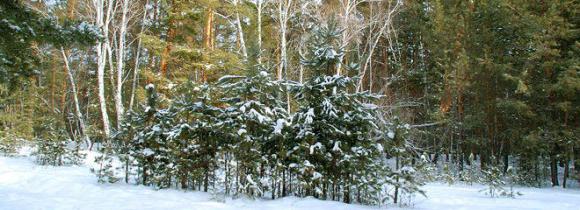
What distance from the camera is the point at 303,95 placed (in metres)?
8.62

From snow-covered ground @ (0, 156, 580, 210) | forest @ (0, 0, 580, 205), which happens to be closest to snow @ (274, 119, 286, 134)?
forest @ (0, 0, 580, 205)

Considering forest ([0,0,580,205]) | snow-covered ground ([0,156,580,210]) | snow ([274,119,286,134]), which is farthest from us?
forest ([0,0,580,205])

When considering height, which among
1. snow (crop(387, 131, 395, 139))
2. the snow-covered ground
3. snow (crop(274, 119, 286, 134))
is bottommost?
the snow-covered ground

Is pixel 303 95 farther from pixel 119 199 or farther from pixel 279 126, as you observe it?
pixel 119 199

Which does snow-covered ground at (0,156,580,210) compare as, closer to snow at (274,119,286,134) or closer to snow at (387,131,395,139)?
snow at (274,119,286,134)

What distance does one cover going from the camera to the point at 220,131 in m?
8.65

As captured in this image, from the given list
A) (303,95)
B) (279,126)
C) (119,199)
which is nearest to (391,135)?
(303,95)

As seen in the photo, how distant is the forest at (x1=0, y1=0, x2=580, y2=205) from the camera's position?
8.19m

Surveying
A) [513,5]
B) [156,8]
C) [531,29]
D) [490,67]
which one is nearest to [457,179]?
[490,67]

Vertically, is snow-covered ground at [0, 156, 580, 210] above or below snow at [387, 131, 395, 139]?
below

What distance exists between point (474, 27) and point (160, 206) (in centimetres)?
1892

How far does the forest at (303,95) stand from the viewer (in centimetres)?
819

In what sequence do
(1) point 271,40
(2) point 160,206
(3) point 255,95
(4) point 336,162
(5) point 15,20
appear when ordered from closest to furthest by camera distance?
(5) point 15,20 → (2) point 160,206 → (4) point 336,162 → (3) point 255,95 → (1) point 271,40

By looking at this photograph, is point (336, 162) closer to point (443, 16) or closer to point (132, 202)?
point (132, 202)
